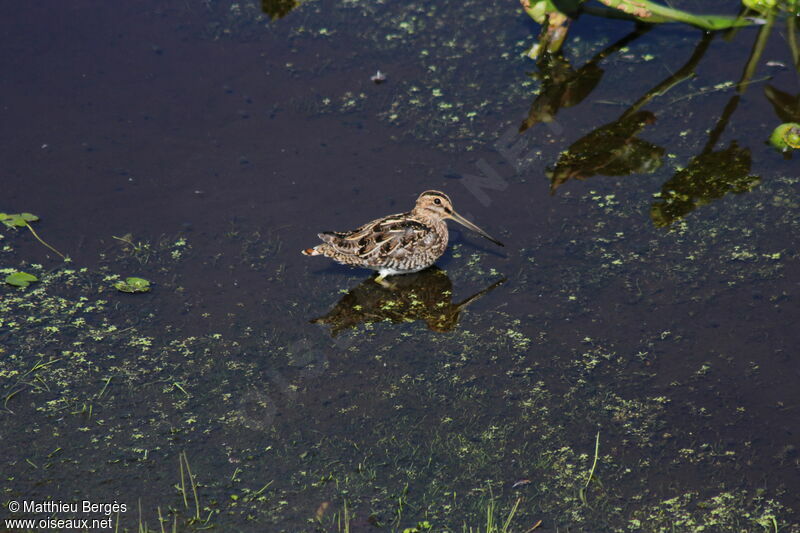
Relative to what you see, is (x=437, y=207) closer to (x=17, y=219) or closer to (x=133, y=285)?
(x=133, y=285)

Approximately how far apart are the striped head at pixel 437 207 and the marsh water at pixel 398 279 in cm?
17

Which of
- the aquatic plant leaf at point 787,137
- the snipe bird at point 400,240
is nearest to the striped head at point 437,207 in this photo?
the snipe bird at point 400,240

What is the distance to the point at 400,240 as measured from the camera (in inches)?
264

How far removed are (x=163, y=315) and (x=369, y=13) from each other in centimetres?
441

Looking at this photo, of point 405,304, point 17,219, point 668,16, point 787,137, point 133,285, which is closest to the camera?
point 133,285

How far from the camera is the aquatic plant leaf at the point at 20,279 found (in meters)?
6.54

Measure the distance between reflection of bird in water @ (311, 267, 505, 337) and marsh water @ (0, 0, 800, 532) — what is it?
2 centimetres

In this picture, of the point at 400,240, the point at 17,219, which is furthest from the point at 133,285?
the point at 400,240

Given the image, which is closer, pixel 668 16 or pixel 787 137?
pixel 787 137

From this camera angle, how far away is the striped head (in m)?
6.91

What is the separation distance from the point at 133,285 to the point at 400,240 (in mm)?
1899

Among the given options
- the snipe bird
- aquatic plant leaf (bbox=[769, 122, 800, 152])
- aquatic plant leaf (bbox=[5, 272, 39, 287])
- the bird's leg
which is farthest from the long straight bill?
aquatic plant leaf (bbox=[5, 272, 39, 287])

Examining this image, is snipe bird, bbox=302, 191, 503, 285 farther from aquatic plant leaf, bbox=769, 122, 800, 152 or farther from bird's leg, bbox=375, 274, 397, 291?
aquatic plant leaf, bbox=769, 122, 800, 152

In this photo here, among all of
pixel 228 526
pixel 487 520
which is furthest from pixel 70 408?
pixel 487 520
